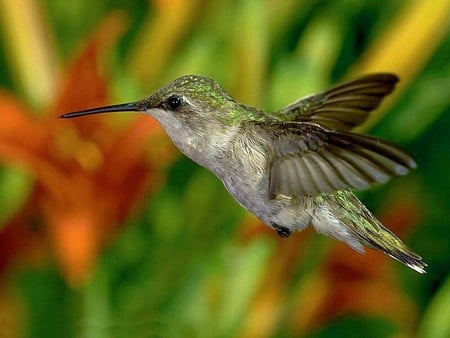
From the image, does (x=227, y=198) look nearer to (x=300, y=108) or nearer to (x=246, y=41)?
(x=246, y=41)

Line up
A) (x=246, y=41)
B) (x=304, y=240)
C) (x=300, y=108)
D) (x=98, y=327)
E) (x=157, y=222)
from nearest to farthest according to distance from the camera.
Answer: (x=300, y=108) < (x=246, y=41) < (x=98, y=327) < (x=304, y=240) < (x=157, y=222)

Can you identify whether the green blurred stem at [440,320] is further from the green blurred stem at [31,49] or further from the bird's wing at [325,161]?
the bird's wing at [325,161]

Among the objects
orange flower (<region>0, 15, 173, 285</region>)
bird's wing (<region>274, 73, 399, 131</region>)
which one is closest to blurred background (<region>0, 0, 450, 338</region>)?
orange flower (<region>0, 15, 173, 285</region>)

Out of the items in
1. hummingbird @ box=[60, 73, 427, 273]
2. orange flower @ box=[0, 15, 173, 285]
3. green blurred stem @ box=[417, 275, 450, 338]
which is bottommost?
green blurred stem @ box=[417, 275, 450, 338]

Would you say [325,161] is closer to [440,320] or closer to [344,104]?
[344,104]

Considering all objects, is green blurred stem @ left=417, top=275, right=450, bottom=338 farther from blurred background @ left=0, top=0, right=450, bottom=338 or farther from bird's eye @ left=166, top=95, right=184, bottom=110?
bird's eye @ left=166, top=95, right=184, bottom=110

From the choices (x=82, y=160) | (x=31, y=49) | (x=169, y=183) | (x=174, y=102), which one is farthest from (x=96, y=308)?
(x=174, y=102)

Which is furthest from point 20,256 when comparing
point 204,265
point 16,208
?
point 204,265
